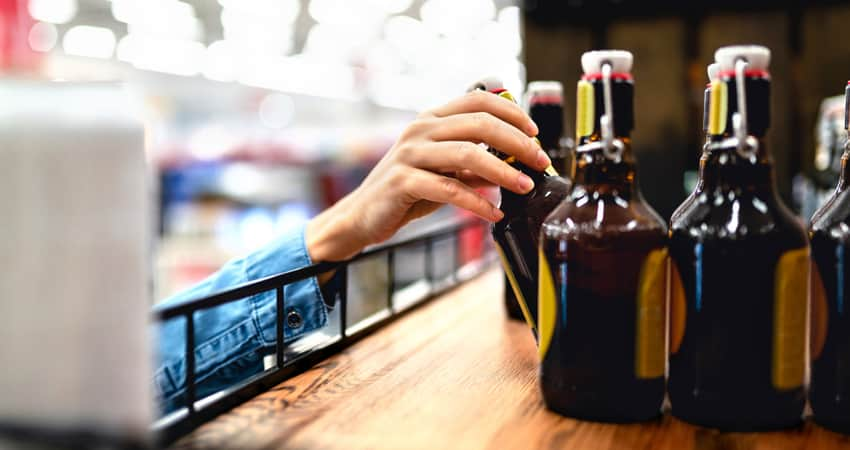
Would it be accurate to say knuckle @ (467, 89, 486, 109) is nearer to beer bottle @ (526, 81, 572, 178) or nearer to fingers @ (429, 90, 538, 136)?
fingers @ (429, 90, 538, 136)

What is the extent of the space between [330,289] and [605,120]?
0.56 meters

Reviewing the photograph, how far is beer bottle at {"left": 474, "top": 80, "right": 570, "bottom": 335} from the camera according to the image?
34.2 inches

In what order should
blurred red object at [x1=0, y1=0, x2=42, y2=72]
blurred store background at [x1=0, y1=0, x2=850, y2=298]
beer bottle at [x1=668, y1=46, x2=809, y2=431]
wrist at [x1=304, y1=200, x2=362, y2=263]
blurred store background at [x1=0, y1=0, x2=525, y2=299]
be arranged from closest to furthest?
blurred red object at [x1=0, y1=0, x2=42, y2=72] < beer bottle at [x1=668, y1=46, x2=809, y2=431] < wrist at [x1=304, y1=200, x2=362, y2=263] < blurred store background at [x1=0, y1=0, x2=850, y2=298] < blurred store background at [x1=0, y1=0, x2=525, y2=299]

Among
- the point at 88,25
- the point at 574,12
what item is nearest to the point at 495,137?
the point at 574,12

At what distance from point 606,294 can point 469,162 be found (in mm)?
259

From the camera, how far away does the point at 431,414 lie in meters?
0.79

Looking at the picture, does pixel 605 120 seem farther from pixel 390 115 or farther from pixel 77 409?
pixel 390 115

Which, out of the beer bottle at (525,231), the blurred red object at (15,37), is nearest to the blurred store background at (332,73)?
the blurred red object at (15,37)

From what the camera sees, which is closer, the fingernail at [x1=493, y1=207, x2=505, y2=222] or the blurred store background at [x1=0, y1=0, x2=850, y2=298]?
the fingernail at [x1=493, y1=207, x2=505, y2=222]

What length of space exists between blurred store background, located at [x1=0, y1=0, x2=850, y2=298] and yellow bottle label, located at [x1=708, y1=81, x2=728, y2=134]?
48 centimetres

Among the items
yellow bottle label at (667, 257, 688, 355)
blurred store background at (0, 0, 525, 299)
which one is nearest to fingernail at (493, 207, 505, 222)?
yellow bottle label at (667, 257, 688, 355)

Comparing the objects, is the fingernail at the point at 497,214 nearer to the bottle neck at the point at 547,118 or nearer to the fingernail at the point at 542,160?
the fingernail at the point at 542,160

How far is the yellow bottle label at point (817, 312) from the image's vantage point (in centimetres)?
71

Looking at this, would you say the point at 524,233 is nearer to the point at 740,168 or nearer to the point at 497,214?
the point at 497,214
